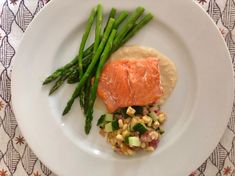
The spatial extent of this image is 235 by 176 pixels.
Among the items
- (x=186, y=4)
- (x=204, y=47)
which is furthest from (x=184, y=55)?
(x=186, y=4)

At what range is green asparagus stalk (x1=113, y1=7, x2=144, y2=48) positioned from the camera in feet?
6.56

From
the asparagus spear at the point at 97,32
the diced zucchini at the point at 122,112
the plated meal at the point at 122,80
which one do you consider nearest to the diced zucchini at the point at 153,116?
the plated meal at the point at 122,80

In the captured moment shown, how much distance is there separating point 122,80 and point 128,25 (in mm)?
267

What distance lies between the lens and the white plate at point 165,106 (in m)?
2.00

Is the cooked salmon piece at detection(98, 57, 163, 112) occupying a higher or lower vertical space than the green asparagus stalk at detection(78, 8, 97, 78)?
lower

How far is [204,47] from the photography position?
6.57 ft

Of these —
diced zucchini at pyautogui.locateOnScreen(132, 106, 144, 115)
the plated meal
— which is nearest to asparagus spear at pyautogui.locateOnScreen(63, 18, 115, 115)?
the plated meal

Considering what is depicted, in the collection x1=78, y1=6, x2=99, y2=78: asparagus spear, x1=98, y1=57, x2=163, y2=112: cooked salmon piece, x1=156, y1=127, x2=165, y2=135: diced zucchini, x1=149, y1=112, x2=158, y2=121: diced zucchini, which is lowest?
x1=156, y1=127, x2=165, y2=135: diced zucchini

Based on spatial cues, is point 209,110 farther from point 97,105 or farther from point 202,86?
point 97,105

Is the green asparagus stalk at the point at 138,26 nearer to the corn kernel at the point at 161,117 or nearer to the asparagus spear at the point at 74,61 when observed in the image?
the asparagus spear at the point at 74,61

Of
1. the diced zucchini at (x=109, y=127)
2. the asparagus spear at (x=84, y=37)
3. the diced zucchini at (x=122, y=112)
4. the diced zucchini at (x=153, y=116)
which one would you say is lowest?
the diced zucchini at (x=109, y=127)

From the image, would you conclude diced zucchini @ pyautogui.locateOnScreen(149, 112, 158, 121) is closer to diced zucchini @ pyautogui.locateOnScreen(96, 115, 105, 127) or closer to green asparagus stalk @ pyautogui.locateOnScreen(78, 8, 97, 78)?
diced zucchini @ pyautogui.locateOnScreen(96, 115, 105, 127)

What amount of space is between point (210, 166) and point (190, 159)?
17cm

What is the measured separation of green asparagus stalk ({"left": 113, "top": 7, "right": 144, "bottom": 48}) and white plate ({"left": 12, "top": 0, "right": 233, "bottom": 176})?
37 mm
